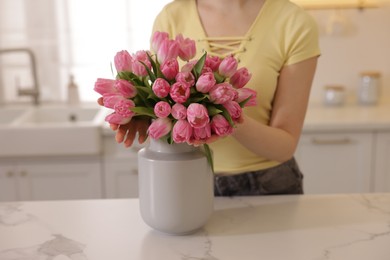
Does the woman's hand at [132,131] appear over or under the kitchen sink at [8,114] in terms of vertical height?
over

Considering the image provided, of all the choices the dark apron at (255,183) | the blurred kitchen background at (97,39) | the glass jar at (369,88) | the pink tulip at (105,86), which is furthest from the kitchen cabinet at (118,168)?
the pink tulip at (105,86)

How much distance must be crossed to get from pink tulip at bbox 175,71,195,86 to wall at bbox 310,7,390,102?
6.34ft

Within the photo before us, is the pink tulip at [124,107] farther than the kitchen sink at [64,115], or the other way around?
the kitchen sink at [64,115]

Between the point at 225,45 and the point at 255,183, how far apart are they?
0.36 m

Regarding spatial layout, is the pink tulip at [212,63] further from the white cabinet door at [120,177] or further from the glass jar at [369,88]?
the glass jar at [369,88]

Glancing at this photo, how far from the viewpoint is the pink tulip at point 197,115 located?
2.79 ft

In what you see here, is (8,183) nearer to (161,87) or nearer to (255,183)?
(255,183)

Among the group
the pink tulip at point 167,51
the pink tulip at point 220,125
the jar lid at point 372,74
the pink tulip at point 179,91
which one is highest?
the pink tulip at point 167,51

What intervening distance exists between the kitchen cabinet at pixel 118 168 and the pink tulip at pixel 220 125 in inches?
54.7

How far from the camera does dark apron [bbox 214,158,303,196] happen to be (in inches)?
51.3

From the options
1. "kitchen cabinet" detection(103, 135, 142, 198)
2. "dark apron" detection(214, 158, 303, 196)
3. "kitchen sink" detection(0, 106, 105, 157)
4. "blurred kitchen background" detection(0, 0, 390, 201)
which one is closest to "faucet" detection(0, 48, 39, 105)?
"blurred kitchen background" detection(0, 0, 390, 201)

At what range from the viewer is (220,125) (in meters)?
0.88

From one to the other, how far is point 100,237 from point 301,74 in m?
0.62

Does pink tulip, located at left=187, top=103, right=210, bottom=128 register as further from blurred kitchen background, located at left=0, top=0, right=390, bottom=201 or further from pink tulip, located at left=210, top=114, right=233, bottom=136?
blurred kitchen background, located at left=0, top=0, right=390, bottom=201
